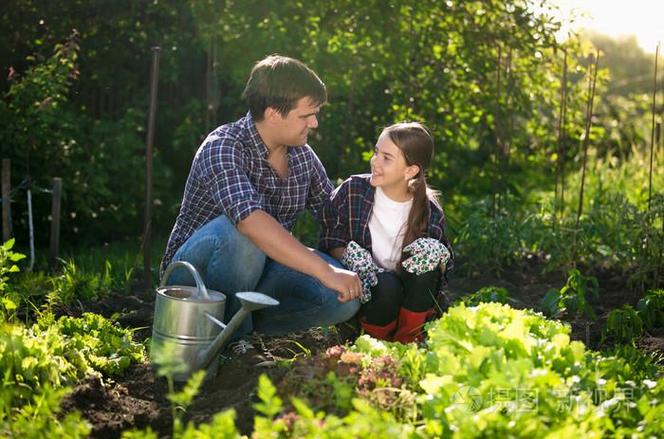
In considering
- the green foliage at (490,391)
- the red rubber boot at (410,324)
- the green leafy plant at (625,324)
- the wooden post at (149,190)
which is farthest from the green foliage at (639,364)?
the wooden post at (149,190)

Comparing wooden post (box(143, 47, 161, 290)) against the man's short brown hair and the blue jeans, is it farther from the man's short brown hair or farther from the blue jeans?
the man's short brown hair

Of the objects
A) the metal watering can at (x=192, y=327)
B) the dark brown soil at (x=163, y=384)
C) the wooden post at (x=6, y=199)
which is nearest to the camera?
the dark brown soil at (x=163, y=384)

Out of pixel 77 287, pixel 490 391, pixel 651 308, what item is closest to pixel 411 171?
pixel 651 308

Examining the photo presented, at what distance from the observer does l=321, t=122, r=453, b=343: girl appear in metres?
3.64

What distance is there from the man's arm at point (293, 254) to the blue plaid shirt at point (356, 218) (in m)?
0.55

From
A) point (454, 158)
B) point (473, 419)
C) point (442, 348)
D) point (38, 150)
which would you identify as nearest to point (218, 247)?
point (442, 348)

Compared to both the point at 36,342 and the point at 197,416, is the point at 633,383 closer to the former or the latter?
the point at 197,416

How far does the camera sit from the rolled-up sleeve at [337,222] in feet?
12.6

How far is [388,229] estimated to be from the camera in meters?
3.81

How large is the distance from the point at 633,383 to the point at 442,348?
20.6 inches

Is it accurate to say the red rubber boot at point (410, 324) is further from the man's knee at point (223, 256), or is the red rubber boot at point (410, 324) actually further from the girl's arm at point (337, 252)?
the man's knee at point (223, 256)

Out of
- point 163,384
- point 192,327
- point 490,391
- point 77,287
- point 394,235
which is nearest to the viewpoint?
point 490,391

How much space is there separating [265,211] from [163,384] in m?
0.73

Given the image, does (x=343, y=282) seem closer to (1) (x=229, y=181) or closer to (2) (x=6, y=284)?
(1) (x=229, y=181)
